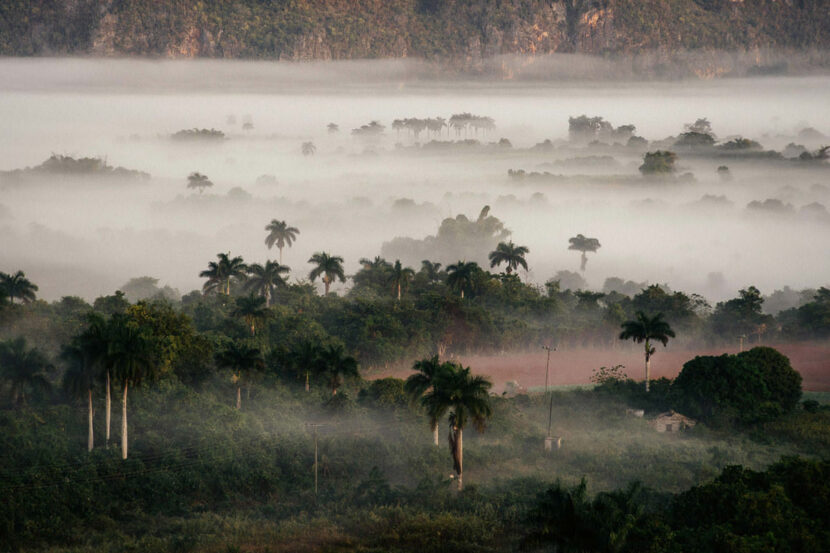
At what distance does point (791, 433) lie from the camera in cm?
6994

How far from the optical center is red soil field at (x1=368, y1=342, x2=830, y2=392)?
94.9 m

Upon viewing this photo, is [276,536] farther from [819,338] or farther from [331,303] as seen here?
[819,338]

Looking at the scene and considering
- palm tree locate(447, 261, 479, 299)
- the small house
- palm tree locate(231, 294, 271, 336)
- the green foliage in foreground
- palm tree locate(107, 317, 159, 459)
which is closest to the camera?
the green foliage in foreground

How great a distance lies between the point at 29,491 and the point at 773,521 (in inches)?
1666

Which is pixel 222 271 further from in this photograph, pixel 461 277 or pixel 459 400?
pixel 459 400

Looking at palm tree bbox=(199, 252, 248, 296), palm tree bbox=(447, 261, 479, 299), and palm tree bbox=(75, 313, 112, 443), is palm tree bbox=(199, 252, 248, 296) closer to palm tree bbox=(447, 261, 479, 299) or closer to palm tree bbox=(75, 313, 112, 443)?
palm tree bbox=(447, 261, 479, 299)

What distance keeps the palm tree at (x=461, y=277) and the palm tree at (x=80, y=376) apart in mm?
55998

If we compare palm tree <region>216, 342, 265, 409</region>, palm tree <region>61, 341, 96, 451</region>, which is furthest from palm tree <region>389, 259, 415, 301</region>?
palm tree <region>61, 341, 96, 451</region>

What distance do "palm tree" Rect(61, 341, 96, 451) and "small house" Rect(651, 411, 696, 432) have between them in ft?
144

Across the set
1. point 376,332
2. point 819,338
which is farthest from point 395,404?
point 819,338

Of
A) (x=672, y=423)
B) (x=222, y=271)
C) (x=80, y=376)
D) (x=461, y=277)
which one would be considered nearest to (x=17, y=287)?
(x=222, y=271)

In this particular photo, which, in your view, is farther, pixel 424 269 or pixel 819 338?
pixel 424 269

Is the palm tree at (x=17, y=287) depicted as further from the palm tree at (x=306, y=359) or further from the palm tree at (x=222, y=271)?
the palm tree at (x=306, y=359)

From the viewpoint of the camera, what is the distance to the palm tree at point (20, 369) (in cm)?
6575
